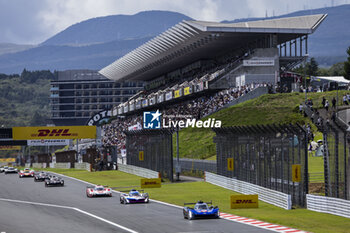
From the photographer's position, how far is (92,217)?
97.6 feet

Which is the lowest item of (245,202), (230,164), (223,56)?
(245,202)

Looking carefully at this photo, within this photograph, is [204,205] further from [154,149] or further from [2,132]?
[2,132]

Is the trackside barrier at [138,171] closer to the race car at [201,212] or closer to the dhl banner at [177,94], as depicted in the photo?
the dhl banner at [177,94]

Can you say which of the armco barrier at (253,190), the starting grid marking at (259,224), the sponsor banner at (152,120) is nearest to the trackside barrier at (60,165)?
the sponsor banner at (152,120)

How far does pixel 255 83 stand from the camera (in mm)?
75875

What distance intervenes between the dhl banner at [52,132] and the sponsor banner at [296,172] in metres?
68.1

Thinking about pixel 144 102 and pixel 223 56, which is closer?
pixel 223 56

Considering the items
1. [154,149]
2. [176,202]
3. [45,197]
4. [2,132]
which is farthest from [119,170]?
[176,202]

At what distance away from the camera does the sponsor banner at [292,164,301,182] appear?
29984 millimetres

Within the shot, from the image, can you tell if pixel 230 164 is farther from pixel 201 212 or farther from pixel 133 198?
pixel 201 212

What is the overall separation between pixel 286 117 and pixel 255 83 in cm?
1805

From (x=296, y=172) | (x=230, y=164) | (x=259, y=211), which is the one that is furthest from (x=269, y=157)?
(x=230, y=164)

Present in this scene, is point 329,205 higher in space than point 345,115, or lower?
lower

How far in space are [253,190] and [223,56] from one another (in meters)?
60.4
